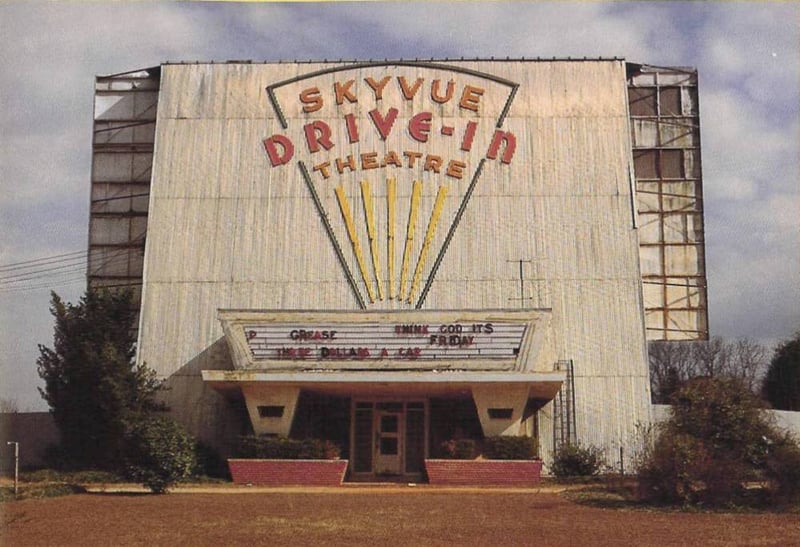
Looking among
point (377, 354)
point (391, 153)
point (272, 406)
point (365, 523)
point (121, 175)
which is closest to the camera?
point (365, 523)

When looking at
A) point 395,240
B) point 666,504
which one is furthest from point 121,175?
point 666,504

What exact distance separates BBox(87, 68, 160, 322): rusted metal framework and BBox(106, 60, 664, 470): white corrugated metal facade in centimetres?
281

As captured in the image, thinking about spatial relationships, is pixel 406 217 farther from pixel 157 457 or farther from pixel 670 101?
pixel 157 457

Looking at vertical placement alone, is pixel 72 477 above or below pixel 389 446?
below

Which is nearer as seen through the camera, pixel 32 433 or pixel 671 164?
pixel 32 433

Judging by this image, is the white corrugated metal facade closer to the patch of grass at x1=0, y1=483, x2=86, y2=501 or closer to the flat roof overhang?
the flat roof overhang

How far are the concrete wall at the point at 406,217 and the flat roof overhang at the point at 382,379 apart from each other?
14.7 feet

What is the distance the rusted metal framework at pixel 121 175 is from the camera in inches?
1751

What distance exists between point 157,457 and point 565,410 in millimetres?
16549

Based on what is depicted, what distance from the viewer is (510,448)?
34562mm

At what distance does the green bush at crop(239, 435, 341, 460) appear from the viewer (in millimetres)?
34312

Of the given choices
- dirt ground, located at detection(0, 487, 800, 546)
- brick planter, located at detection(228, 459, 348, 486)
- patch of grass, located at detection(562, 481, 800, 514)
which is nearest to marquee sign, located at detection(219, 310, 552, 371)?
brick planter, located at detection(228, 459, 348, 486)

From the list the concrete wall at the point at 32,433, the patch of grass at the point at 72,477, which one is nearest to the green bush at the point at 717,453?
the patch of grass at the point at 72,477

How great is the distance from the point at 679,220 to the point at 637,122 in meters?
4.84
